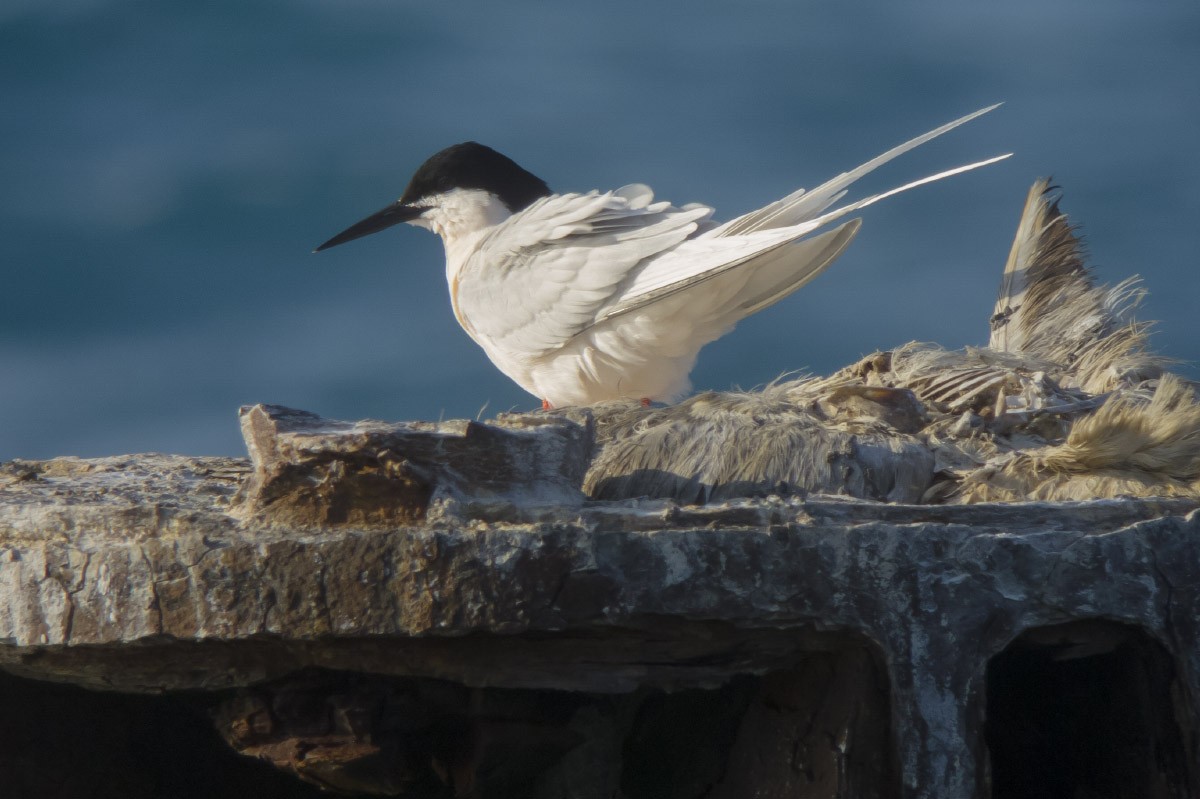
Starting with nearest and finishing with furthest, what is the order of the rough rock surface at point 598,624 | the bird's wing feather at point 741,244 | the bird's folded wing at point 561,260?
1. the rough rock surface at point 598,624
2. the bird's wing feather at point 741,244
3. the bird's folded wing at point 561,260

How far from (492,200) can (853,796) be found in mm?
6011

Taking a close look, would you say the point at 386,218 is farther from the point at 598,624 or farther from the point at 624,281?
the point at 598,624

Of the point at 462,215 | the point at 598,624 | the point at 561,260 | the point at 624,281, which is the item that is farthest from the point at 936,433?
the point at 462,215

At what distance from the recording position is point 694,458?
404 cm

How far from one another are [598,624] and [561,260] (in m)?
4.67

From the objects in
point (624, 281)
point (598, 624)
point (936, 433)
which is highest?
point (624, 281)

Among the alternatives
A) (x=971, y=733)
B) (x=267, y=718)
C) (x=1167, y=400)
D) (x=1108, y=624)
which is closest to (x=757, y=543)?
(x=971, y=733)

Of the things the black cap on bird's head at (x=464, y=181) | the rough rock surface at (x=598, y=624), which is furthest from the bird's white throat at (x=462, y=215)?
the rough rock surface at (x=598, y=624)

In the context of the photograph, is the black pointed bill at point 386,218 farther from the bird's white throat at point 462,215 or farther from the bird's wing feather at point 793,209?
the bird's wing feather at point 793,209

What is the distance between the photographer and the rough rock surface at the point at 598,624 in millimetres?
2984

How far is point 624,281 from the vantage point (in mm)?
7230

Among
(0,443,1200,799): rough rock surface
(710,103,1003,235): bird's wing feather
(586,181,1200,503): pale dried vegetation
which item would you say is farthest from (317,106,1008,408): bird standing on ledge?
(0,443,1200,799): rough rock surface

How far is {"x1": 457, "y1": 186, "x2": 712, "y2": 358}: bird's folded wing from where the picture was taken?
7.24m

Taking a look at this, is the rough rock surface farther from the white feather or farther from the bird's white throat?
the bird's white throat
